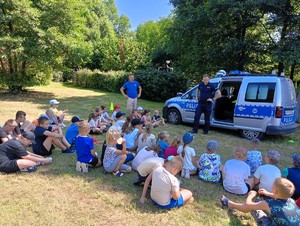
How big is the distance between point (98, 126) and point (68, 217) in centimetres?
461

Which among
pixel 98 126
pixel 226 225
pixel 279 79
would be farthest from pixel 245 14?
pixel 226 225

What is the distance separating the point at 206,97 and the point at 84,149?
4.56m

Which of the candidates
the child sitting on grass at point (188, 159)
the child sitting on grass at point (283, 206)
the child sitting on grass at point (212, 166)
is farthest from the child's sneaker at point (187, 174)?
the child sitting on grass at point (283, 206)

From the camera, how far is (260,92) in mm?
7633

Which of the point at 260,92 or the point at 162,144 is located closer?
the point at 162,144

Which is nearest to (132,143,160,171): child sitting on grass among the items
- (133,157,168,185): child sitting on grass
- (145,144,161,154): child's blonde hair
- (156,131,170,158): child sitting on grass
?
(145,144,161,154): child's blonde hair

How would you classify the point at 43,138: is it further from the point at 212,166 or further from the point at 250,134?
the point at 250,134

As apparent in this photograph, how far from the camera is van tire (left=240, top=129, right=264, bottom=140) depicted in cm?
786

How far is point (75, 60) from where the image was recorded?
629 inches

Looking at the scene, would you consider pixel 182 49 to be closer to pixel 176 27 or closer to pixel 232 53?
pixel 176 27

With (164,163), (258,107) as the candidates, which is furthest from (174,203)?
(258,107)

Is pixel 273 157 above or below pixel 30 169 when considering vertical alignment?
above

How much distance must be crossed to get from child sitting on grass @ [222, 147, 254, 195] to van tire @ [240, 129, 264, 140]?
3.83 metres

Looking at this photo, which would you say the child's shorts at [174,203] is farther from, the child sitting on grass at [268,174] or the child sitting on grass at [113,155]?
the child sitting on grass at [268,174]
